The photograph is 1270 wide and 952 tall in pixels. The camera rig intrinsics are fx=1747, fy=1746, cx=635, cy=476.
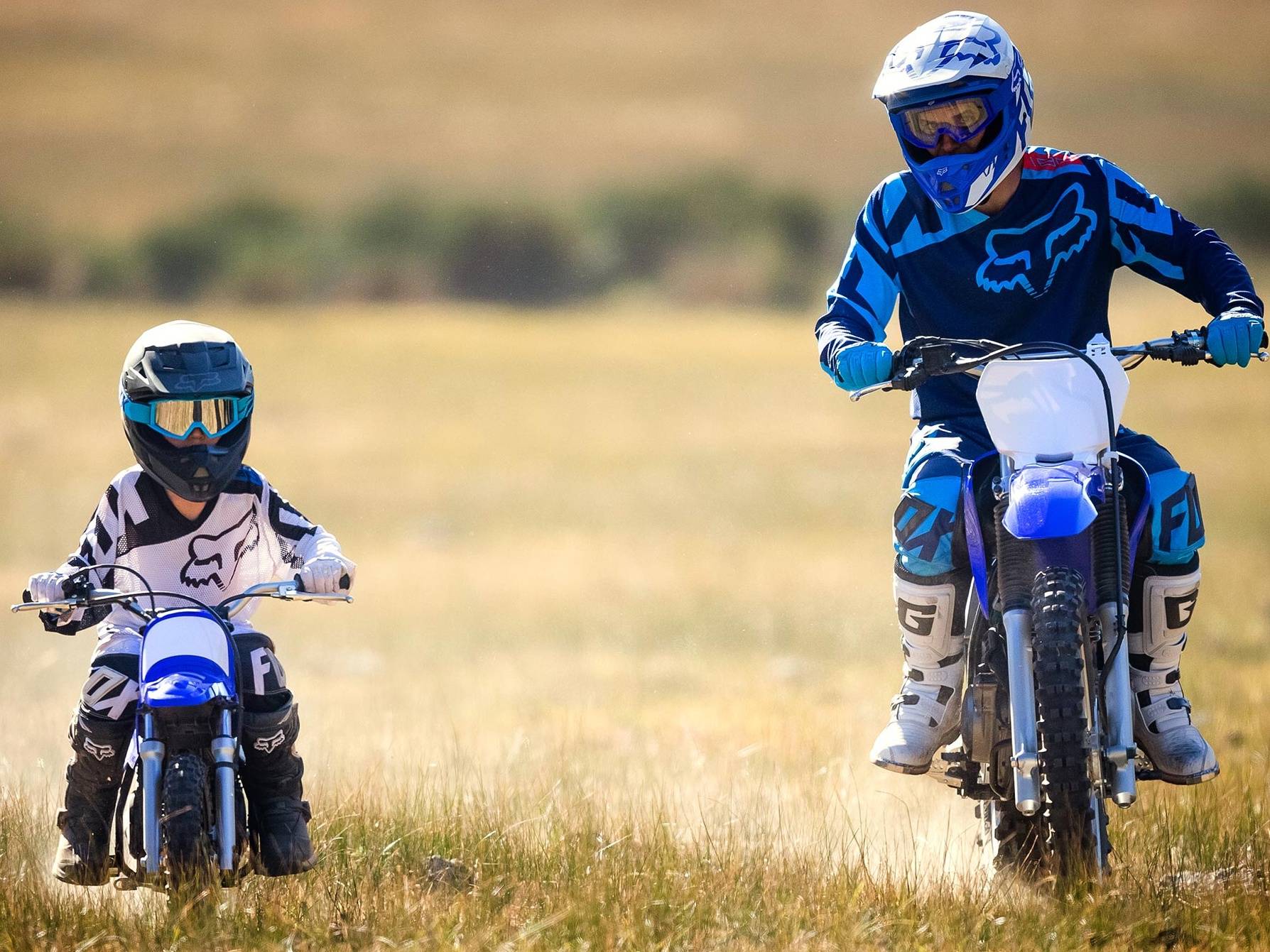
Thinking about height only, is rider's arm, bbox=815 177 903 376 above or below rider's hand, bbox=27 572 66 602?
above

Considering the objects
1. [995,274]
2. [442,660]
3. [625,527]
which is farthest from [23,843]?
[625,527]

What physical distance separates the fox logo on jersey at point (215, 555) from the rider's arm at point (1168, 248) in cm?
306

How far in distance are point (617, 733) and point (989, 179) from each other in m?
5.88

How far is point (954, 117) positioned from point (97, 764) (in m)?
3.40

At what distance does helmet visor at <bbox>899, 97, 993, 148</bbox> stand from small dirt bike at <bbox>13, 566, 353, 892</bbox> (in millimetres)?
2398

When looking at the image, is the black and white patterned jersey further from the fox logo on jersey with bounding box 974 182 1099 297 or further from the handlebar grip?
Result: the fox logo on jersey with bounding box 974 182 1099 297

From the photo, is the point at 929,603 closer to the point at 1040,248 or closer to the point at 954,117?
the point at 1040,248

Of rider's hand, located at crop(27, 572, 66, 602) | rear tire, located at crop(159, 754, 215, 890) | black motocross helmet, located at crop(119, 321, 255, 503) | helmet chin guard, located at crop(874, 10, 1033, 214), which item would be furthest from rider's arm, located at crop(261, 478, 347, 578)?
helmet chin guard, located at crop(874, 10, 1033, 214)

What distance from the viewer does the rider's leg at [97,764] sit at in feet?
17.5

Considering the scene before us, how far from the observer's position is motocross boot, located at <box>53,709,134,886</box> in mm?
5340

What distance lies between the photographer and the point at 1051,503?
16.3 feet

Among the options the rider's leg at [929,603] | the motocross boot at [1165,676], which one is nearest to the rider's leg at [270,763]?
the rider's leg at [929,603]

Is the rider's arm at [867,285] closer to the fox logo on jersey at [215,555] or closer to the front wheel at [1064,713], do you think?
the front wheel at [1064,713]

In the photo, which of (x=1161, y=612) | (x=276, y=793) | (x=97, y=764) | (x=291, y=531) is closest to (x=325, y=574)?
(x=291, y=531)
